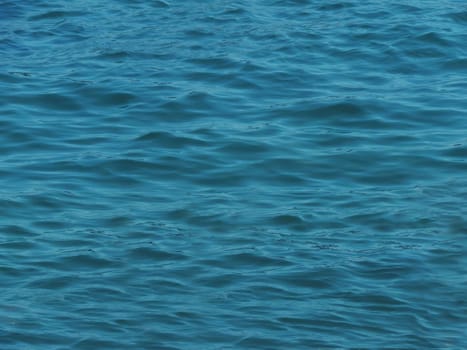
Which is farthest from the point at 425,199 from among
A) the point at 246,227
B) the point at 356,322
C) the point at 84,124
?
the point at 84,124

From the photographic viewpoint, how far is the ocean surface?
348 inches

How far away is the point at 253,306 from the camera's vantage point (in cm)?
895

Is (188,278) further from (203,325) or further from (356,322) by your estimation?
(356,322)

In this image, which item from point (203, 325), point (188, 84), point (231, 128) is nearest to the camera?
point (203, 325)

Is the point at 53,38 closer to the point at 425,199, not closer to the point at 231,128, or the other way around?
the point at 231,128

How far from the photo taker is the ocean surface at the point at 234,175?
348 inches

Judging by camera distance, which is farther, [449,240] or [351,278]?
[449,240]

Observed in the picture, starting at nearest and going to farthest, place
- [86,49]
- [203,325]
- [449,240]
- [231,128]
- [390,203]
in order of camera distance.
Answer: [203,325]
[449,240]
[390,203]
[231,128]
[86,49]

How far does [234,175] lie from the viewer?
37.2 feet

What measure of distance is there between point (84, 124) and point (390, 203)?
3.63 meters

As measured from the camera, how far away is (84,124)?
41.4ft

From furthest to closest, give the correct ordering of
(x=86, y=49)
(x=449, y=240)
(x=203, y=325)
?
(x=86, y=49), (x=449, y=240), (x=203, y=325)

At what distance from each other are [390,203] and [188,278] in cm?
234

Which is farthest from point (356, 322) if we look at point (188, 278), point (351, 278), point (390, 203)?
point (390, 203)
